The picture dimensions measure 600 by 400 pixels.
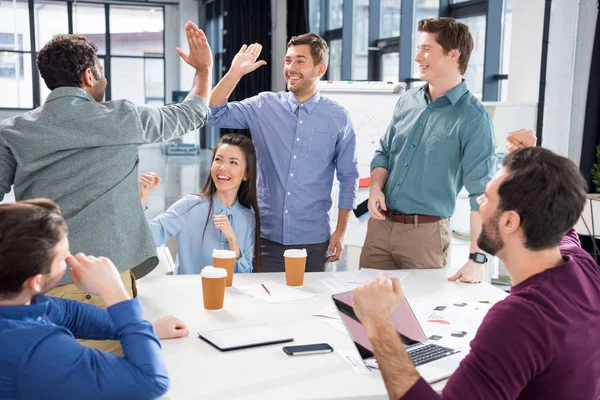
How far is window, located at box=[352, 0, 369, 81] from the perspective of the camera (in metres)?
7.29

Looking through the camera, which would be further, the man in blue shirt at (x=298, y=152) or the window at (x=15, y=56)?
the window at (x=15, y=56)

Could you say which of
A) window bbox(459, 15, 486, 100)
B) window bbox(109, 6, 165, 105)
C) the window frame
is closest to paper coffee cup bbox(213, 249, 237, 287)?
the window frame

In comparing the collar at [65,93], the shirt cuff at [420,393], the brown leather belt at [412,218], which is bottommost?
the shirt cuff at [420,393]

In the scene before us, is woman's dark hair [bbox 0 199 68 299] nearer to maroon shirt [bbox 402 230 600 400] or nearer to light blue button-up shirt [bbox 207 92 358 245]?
maroon shirt [bbox 402 230 600 400]

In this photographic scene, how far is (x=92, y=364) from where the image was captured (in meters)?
1.24

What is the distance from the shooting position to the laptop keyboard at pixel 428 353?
5.36 feet

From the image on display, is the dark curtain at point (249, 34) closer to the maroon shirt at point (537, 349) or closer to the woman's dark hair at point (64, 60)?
the woman's dark hair at point (64, 60)

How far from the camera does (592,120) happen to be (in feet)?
12.8

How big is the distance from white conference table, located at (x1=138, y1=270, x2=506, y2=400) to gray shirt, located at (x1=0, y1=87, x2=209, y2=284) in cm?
29

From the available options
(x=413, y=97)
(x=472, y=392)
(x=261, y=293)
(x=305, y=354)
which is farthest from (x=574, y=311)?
(x=413, y=97)

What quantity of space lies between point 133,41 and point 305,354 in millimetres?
14365

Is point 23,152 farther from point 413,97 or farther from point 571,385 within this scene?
point 413,97

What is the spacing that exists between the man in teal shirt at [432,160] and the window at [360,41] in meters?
4.62

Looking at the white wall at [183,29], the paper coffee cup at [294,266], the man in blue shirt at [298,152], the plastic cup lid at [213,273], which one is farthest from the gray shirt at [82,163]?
the white wall at [183,29]
